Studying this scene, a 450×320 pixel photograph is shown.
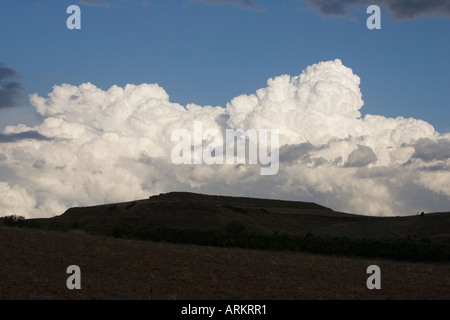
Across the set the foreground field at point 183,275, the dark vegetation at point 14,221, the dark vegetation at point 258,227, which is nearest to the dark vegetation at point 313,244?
the dark vegetation at point 258,227

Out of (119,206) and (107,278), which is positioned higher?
(119,206)

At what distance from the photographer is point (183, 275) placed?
28.5 m

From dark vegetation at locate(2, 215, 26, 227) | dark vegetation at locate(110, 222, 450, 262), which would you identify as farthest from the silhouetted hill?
dark vegetation at locate(110, 222, 450, 262)

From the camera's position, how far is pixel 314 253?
47531mm

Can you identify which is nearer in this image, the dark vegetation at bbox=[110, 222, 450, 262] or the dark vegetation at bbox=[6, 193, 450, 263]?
the dark vegetation at bbox=[110, 222, 450, 262]

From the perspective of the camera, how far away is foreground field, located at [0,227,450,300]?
79.2ft

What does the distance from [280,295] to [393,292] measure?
577 cm

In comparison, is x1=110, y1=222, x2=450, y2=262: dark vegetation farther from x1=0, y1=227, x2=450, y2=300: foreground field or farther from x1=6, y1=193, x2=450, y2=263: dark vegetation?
x1=0, y1=227, x2=450, y2=300: foreground field

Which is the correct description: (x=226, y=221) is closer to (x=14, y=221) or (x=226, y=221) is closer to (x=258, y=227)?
(x=258, y=227)

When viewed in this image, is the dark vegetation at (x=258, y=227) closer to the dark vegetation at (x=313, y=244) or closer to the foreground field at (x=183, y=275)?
the dark vegetation at (x=313, y=244)

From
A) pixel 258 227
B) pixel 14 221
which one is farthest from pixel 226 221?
pixel 14 221
